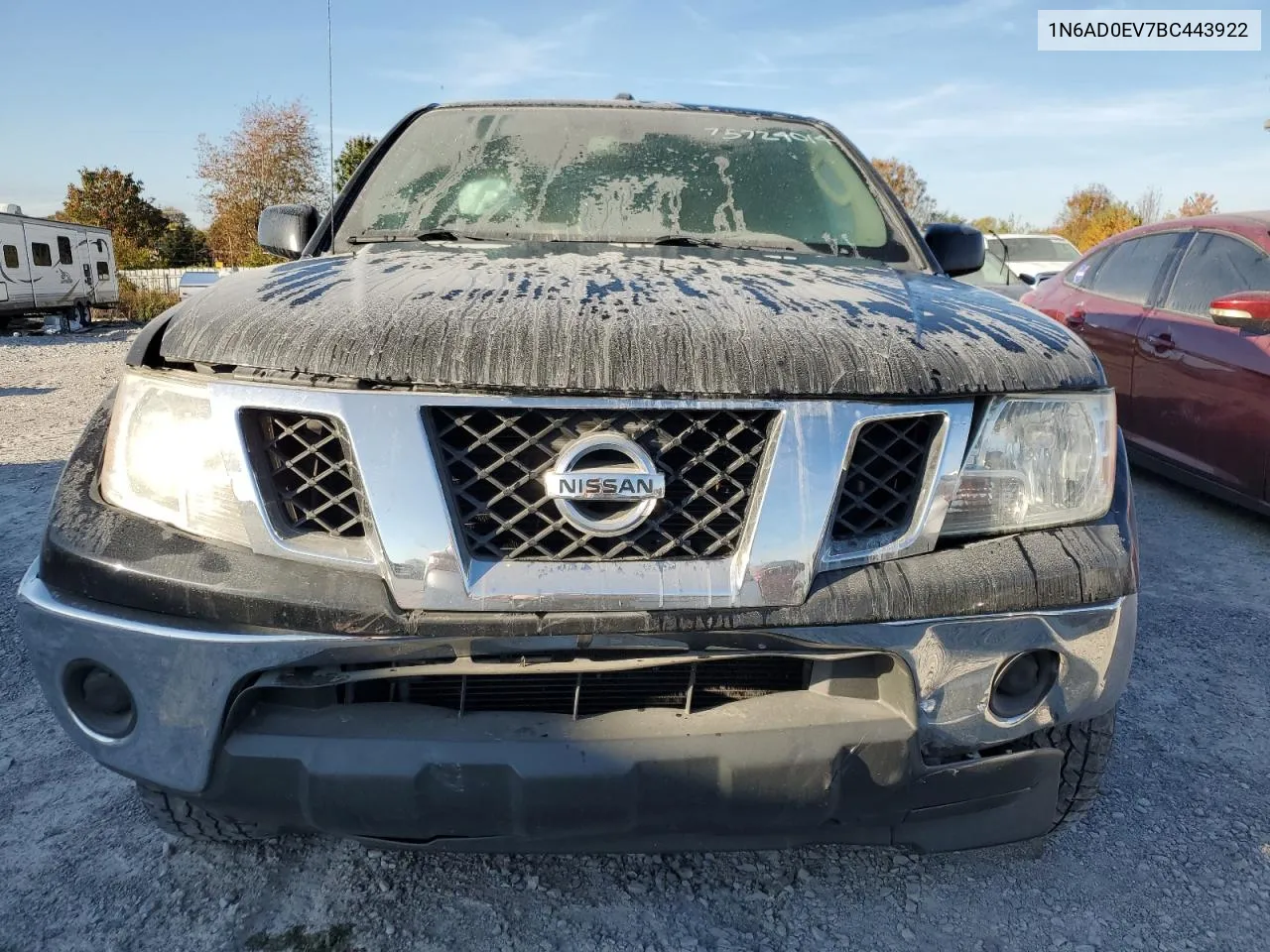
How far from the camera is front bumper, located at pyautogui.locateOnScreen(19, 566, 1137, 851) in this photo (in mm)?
1414

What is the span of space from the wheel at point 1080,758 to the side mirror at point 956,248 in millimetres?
1432

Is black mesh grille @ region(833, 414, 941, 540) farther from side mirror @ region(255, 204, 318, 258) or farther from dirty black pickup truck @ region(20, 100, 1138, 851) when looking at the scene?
side mirror @ region(255, 204, 318, 258)

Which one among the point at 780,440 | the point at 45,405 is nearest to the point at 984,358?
the point at 780,440

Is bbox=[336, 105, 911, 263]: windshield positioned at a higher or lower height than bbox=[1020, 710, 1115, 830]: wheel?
higher

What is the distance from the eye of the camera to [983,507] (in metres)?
1.59

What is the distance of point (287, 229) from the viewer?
2711mm

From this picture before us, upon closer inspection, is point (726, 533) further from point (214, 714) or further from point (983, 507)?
point (214, 714)

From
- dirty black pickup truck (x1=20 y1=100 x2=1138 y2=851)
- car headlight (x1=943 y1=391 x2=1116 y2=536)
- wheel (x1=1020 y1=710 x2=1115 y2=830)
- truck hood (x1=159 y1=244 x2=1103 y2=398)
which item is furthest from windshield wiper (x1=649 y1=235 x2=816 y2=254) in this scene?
wheel (x1=1020 y1=710 x2=1115 y2=830)

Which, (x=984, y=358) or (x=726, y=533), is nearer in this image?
(x=726, y=533)

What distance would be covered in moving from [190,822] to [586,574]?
1019mm

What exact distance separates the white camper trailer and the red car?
19556mm

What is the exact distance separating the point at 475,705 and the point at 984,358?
1.06 m

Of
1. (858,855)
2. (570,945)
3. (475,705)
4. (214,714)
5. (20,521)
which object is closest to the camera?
(214,714)

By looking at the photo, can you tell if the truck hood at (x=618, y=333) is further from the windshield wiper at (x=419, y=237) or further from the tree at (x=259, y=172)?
the tree at (x=259, y=172)
